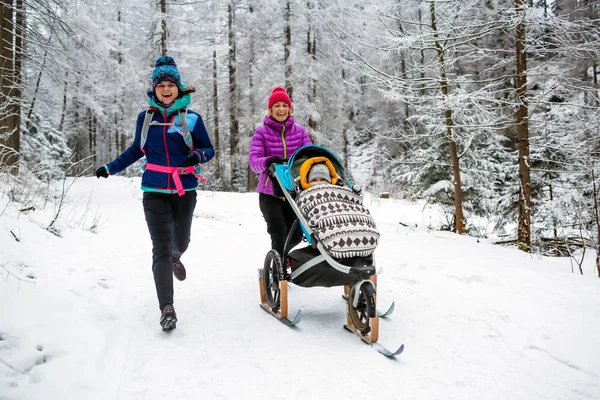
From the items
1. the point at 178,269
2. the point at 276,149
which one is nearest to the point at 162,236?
the point at 178,269

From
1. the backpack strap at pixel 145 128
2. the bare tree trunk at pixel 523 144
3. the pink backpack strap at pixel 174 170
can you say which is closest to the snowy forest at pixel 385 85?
the bare tree trunk at pixel 523 144

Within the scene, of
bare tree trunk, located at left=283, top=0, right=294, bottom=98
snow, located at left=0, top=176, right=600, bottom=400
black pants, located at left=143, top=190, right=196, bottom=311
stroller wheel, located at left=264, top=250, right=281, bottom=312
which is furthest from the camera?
bare tree trunk, located at left=283, top=0, right=294, bottom=98

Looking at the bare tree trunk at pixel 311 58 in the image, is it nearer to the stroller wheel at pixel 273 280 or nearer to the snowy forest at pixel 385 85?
the snowy forest at pixel 385 85

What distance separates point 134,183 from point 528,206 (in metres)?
15.1

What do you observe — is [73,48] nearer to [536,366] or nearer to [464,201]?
[464,201]

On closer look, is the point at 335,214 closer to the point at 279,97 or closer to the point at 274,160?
the point at 274,160

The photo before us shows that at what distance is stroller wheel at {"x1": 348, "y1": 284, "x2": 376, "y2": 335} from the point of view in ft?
9.62

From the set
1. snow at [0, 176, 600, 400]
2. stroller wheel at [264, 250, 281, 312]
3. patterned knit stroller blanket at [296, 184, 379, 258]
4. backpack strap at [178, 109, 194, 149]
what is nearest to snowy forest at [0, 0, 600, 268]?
snow at [0, 176, 600, 400]

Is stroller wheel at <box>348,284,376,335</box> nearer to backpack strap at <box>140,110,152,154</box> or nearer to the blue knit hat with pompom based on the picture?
backpack strap at <box>140,110,152,154</box>

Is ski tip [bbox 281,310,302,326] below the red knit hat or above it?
below

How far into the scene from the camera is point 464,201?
11.0 meters

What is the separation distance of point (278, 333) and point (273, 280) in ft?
2.19

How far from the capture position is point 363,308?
10.4 feet

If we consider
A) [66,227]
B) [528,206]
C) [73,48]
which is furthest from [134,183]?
[528,206]
